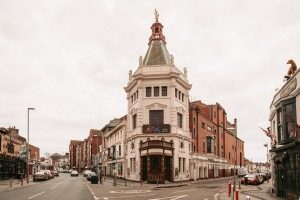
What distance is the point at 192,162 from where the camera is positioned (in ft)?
207

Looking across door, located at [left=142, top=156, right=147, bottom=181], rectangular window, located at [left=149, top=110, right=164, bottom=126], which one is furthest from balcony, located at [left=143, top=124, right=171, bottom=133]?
door, located at [left=142, top=156, right=147, bottom=181]

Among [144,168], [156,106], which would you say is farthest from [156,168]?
[156,106]

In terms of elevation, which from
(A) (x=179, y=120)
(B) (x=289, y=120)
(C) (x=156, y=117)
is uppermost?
(C) (x=156, y=117)

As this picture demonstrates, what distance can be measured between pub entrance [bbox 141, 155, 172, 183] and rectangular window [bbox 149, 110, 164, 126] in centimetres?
536

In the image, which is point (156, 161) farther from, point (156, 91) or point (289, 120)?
point (289, 120)

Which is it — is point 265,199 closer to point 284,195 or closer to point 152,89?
point 284,195

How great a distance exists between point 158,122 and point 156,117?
30.8 inches

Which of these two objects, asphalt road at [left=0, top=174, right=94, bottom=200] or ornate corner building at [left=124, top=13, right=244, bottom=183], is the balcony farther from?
asphalt road at [left=0, top=174, right=94, bottom=200]

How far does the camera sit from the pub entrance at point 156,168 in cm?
5197

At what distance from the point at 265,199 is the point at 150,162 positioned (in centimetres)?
2738

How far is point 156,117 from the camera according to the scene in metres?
57.0

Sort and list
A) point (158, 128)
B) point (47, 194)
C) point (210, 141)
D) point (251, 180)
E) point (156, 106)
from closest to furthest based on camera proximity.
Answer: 1. point (47, 194)
2. point (251, 180)
3. point (158, 128)
4. point (156, 106)
5. point (210, 141)

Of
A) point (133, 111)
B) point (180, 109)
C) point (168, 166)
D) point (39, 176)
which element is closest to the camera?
point (168, 166)

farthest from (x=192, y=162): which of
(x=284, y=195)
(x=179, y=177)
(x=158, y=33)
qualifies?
(x=284, y=195)
